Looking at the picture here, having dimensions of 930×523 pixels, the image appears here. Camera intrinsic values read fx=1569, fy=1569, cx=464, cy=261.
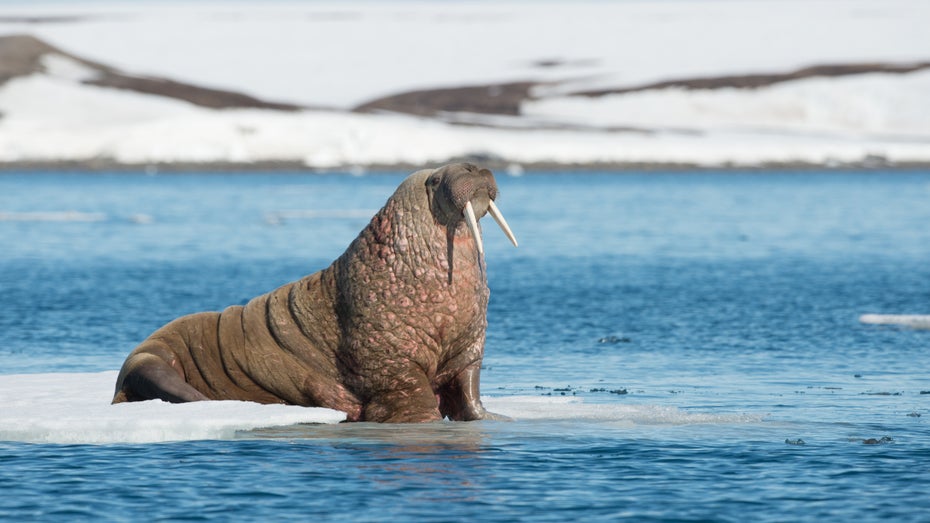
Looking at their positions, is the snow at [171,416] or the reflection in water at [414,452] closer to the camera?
the reflection in water at [414,452]

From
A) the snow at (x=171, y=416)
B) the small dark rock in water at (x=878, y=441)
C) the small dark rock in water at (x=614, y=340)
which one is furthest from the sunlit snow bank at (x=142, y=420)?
the small dark rock in water at (x=614, y=340)

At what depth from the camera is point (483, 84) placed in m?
108

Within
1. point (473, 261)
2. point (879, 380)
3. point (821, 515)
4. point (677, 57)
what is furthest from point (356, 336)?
point (677, 57)

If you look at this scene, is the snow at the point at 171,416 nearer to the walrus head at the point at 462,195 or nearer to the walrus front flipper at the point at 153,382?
the walrus front flipper at the point at 153,382

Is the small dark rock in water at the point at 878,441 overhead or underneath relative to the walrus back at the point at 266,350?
underneath

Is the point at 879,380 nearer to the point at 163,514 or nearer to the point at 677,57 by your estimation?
the point at 163,514

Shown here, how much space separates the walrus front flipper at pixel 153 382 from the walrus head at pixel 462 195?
2027mm

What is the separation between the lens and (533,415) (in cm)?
1073

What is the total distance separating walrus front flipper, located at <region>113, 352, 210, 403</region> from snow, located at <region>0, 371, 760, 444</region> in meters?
0.11

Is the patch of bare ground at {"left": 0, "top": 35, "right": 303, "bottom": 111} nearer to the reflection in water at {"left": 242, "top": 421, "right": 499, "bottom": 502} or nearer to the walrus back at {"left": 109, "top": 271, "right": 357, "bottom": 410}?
the walrus back at {"left": 109, "top": 271, "right": 357, "bottom": 410}

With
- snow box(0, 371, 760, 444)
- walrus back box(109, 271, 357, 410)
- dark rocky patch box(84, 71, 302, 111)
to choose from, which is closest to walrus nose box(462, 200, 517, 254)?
walrus back box(109, 271, 357, 410)

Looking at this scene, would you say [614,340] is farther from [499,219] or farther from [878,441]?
[499,219]

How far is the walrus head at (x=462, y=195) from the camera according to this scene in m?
9.87

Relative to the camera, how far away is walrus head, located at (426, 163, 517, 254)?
32.4 feet
